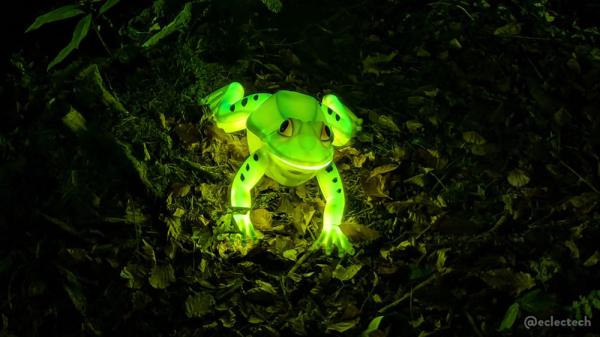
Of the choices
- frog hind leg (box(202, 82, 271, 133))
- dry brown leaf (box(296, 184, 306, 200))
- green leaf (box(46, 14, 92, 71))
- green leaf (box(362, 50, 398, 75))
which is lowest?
dry brown leaf (box(296, 184, 306, 200))

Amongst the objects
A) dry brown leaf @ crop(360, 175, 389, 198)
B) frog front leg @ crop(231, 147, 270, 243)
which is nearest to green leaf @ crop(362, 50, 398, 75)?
dry brown leaf @ crop(360, 175, 389, 198)

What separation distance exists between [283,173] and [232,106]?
611mm

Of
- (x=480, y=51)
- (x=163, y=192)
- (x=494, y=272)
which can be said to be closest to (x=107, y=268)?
(x=163, y=192)

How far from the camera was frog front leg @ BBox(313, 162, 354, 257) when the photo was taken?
242 centimetres

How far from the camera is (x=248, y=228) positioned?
7.91 feet

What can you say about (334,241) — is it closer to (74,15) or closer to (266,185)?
(266,185)

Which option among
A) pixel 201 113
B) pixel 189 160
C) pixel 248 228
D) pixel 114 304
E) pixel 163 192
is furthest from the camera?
pixel 201 113

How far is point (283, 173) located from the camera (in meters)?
2.30

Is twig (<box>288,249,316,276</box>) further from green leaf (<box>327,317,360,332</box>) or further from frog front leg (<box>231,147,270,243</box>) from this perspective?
green leaf (<box>327,317,360,332</box>)

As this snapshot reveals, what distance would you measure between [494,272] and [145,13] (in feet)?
9.92

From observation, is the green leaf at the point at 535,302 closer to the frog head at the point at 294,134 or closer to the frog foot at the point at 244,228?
the frog head at the point at 294,134

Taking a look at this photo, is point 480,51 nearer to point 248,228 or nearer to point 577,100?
point 577,100

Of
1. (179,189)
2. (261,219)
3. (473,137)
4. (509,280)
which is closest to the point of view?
(509,280)

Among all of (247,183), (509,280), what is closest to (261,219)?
(247,183)
